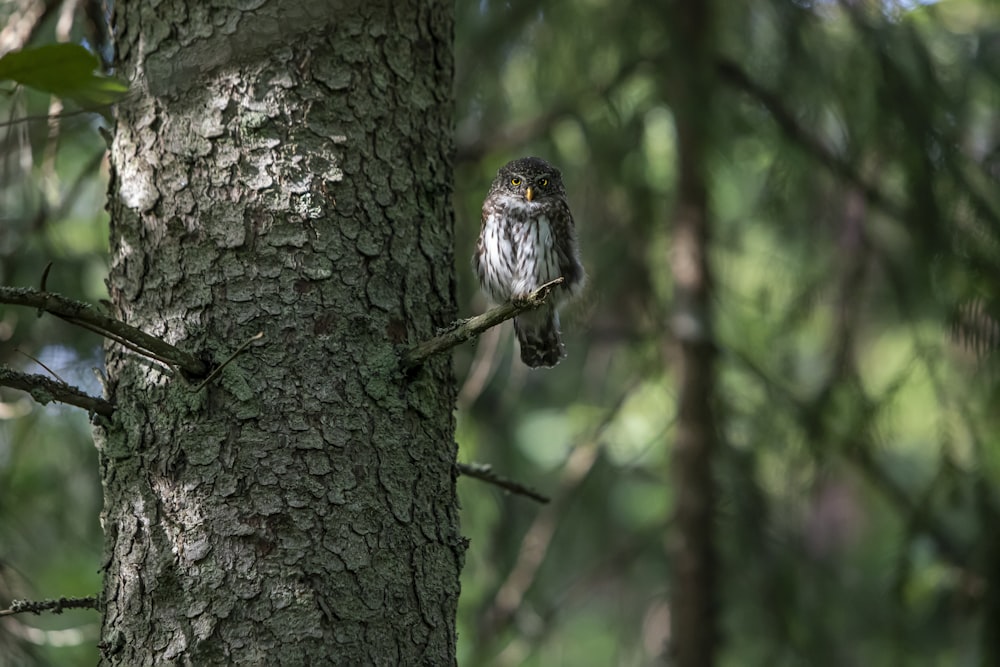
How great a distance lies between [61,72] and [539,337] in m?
1.95

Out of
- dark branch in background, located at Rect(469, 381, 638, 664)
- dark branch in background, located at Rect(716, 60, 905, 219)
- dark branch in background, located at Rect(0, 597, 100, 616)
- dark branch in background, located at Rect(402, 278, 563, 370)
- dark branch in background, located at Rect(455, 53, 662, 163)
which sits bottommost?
dark branch in background, located at Rect(0, 597, 100, 616)

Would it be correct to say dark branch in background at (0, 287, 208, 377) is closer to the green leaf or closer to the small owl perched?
the green leaf

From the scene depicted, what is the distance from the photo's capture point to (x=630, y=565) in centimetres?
524

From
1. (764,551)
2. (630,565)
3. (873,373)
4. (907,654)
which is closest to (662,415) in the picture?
(630,565)

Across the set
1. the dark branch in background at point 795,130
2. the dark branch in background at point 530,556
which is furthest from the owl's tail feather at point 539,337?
the dark branch in background at point 795,130

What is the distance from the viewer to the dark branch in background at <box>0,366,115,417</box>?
1.93 meters

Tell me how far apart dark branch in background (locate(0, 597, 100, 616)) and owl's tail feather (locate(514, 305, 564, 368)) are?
1532mm

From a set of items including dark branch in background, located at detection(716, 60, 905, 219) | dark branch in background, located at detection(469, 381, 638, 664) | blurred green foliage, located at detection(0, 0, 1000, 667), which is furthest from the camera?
dark branch in background, located at detection(469, 381, 638, 664)

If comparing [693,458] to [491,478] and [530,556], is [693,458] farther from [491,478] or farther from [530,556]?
[491,478]

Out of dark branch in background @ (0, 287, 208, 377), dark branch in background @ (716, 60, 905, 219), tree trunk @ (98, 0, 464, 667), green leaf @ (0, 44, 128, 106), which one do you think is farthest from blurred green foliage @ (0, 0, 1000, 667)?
green leaf @ (0, 44, 128, 106)

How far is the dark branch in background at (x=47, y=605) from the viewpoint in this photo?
82.3 inches

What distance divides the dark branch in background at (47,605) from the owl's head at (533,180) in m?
1.82

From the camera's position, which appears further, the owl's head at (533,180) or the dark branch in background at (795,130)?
the dark branch in background at (795,130)

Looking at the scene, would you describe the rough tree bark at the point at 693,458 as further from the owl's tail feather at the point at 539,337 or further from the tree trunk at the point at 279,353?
the tree trunk at the point at 279,353
